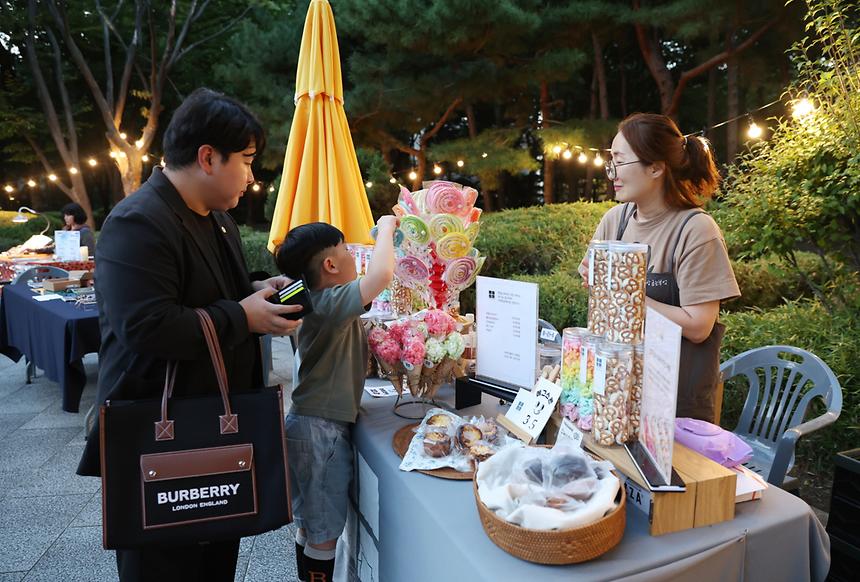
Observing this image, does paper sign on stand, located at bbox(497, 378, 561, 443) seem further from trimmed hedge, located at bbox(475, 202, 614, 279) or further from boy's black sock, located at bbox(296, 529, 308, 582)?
trimmed hedge, located at bbox(475, 202, 614, 279)

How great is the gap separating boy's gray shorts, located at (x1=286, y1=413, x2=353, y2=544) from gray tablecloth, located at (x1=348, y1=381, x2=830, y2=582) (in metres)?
0.20

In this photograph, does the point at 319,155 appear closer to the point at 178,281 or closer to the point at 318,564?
the point at 178,281

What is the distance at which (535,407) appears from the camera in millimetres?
1466

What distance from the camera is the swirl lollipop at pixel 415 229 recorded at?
75.2 inches

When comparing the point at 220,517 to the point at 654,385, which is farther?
the point at 220,517

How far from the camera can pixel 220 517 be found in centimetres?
133

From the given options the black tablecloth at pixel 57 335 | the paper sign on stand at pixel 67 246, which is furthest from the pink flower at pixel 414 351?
the paper sign on stand at pixel 67 246

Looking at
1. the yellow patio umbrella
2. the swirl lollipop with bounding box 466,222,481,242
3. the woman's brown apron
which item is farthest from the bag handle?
the yellow patio umbrella

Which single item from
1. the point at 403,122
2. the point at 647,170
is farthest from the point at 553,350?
the point at 403,122

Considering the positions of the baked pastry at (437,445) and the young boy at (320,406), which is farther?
the young boy at (320,406)

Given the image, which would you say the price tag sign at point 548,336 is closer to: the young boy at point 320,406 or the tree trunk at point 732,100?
the young boy at point 320,406

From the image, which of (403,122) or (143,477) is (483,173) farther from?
(143,477)

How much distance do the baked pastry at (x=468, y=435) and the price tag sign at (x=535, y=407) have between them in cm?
11

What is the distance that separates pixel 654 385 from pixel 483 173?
7.62m
